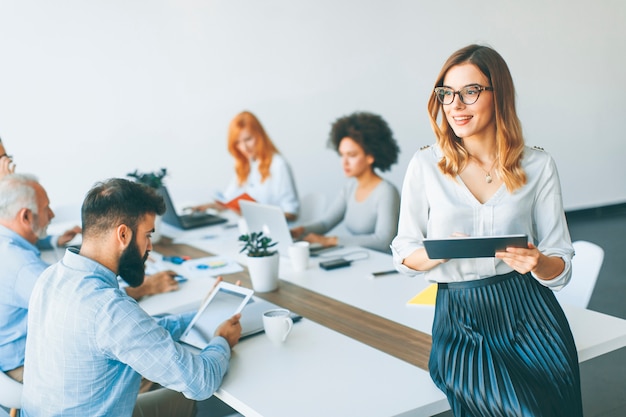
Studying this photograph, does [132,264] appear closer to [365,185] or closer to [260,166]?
[365,185]

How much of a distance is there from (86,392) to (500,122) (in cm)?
137

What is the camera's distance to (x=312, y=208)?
15.4 feet

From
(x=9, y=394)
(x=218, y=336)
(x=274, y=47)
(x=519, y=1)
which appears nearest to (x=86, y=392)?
(x=218, y=336)

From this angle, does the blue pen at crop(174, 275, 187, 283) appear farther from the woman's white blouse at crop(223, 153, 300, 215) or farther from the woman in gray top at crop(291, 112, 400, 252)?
the woman's white blouse at crop(223, 153, 300, 215)

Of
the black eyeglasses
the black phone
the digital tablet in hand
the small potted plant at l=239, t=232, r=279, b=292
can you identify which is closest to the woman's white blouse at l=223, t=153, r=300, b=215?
the black phone

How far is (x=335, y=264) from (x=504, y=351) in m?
1.24

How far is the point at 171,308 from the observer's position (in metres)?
2.62

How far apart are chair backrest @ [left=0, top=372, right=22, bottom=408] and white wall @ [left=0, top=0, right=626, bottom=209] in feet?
11.0

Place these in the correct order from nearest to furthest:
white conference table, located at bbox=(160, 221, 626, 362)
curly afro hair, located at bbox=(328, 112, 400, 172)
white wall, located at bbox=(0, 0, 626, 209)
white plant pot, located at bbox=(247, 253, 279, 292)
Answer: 1. white conference table, located at bbox=(160, 221, 626, 362)
2. white plant pot, located at bbox=(247, 253, 279, 292)
3. curly afro hair, located at bbox=(328, 112, 400, 172)
4. white wall, located at bbox=(0, 0, 626, 209)

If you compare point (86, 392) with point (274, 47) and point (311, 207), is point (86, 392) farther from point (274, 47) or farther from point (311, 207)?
point (274, 47)

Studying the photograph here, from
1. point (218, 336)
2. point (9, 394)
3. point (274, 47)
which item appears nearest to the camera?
point (218, 336)

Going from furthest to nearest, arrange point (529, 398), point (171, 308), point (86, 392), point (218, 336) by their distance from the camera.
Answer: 1. point (171, 308)
2. point (218, 336)
3. point (86, 392)
4. point (529, 398)

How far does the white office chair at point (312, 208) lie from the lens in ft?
15.3

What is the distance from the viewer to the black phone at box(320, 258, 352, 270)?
118 inches
